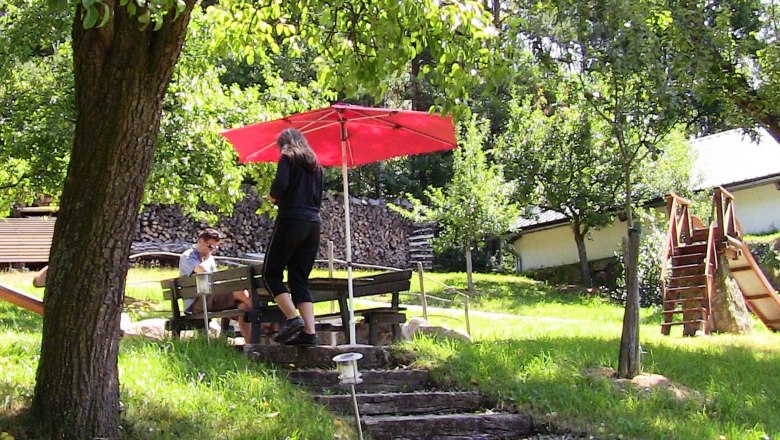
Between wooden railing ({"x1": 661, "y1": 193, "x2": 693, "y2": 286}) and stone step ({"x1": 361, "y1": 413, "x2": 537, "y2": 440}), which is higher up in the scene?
wooden railing ({"x1": 661, "y1": 193, "x2": 693, "y2": 286})

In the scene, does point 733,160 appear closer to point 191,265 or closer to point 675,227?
point 675,227

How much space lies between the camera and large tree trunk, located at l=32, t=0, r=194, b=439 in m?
4.85

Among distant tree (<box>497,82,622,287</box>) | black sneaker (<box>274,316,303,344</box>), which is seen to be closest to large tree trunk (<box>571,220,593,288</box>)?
distant tree (<box>497,82,622,287</box>)

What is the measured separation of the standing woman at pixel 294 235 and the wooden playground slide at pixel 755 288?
950cm

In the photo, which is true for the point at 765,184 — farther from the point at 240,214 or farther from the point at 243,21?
the point at 243,21

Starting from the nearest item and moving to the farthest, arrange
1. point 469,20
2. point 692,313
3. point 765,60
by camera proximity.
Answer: point 469,20, point 765,60, point 692,313

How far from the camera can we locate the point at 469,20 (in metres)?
6.38

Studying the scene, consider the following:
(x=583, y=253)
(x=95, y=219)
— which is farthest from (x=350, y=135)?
(x=583, y=253)

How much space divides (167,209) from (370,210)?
7.36 metres

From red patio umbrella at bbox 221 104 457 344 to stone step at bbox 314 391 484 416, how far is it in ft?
3.84

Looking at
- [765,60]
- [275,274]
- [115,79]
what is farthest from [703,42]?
[115,79]

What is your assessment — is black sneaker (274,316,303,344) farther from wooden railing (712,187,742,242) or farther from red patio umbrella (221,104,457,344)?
wooden railing (712,187,742,242)

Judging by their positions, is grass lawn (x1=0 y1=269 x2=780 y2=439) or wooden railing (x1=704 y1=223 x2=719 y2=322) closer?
grass lawn (x1=0 y1=269 x2=780 y2=439)

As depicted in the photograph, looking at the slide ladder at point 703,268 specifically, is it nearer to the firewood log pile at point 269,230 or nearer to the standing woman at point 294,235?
the standing woman at point 294,235
